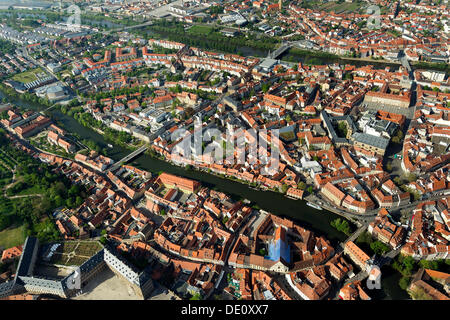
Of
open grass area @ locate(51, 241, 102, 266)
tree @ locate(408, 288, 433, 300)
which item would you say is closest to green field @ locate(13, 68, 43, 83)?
open grass area @ locate(51, 241, 102, 266)

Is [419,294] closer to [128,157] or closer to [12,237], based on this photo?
[128,157]

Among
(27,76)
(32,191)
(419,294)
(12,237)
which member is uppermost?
(419,294)

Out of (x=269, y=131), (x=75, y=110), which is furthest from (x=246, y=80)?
(x=75, y=110)

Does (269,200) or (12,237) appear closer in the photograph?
(12,237)

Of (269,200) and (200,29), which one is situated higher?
(200,29)

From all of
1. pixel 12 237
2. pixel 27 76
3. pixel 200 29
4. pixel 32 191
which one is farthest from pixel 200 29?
pixel 12 237

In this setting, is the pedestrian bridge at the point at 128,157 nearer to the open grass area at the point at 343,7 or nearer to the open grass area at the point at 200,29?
the open grass area at the point at 200,29
